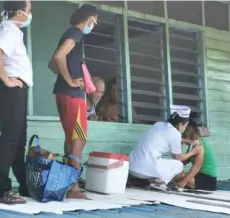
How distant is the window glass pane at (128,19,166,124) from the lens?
6.41 metres

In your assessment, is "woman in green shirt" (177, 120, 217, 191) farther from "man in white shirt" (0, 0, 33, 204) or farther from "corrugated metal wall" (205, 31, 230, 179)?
"man in white shirt" (0, 0, 33, 204)

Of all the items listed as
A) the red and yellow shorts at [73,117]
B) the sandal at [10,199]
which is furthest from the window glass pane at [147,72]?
the sandal at [10,199]

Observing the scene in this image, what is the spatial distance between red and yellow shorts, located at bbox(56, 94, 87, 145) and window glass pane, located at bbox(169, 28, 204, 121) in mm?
2628

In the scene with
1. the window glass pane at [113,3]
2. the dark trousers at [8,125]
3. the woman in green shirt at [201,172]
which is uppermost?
the window glass pane at [113,3]

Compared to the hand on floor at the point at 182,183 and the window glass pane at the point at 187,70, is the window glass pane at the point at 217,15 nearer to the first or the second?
the window glass pane at the point at 187,70

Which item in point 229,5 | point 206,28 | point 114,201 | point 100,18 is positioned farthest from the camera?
point 229,5

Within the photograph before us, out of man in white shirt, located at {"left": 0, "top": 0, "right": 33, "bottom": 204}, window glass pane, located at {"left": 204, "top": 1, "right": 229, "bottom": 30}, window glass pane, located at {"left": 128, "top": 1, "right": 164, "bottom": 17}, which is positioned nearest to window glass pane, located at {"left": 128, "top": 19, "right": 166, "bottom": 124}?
window glass pane, located at {"left": 128, "top": 1, "right": 164, "bottom": 17}

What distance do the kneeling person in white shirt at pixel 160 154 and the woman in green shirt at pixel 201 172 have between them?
261mm

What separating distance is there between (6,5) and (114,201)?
171cm

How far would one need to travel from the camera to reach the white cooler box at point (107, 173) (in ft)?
15.6

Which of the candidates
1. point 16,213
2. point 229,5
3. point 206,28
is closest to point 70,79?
point 16,213

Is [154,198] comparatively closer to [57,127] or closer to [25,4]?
[57,127]

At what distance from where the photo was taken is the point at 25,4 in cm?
398

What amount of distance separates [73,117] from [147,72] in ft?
7.91
